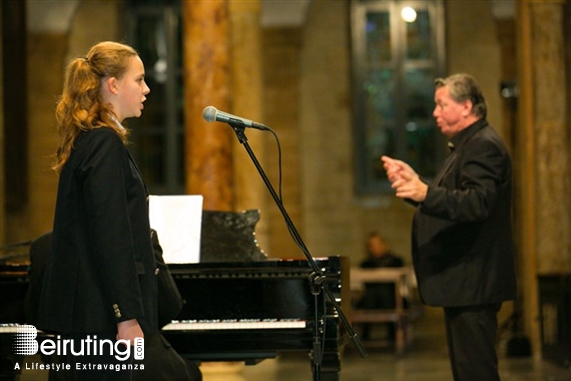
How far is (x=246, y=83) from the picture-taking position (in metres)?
10.3

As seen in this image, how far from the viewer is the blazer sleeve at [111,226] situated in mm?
3285

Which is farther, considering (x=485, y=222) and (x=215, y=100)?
(x=215, y=100)

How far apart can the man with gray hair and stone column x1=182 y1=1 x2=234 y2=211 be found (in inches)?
118

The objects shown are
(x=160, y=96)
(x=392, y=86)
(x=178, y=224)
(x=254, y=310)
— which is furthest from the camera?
(x=160, y=96)

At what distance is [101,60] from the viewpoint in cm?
353

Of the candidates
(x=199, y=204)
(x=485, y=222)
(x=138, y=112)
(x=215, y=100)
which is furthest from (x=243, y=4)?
(x=138, y=112)

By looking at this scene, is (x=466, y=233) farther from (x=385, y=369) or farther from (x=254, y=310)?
(x=385, y=369)

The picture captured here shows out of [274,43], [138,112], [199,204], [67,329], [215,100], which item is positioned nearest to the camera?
[67,329]

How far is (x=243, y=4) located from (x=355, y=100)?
154 inches

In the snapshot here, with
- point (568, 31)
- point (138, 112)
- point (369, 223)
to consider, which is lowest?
point (369, 223)

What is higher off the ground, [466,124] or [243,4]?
[243,4]

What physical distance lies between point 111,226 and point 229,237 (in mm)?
2326

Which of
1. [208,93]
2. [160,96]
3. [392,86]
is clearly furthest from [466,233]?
[160,96]

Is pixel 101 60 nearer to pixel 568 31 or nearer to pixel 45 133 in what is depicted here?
pixel 568 31
